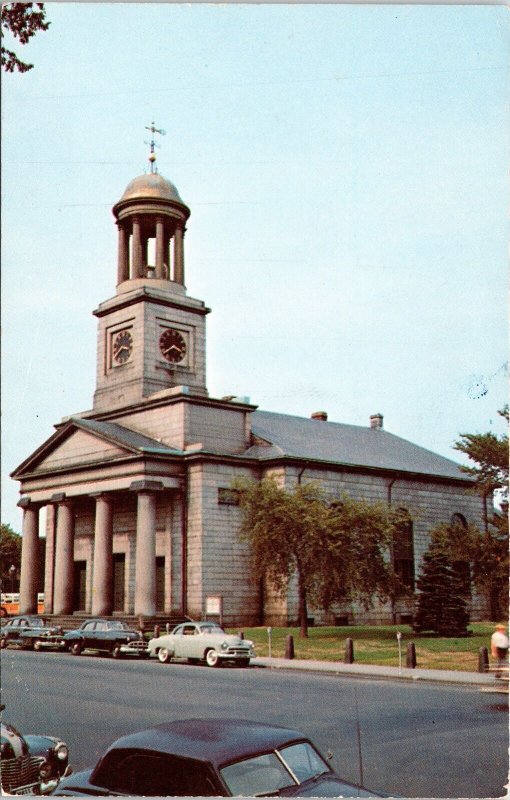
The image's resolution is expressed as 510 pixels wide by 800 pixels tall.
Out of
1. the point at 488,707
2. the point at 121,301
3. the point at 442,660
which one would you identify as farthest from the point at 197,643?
the point at 121,301

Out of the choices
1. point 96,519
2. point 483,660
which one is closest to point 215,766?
point 483,660

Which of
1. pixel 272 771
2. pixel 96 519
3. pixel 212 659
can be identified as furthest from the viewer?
pixel 96 519

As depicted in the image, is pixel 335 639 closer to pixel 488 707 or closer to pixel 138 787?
pixel 488 707

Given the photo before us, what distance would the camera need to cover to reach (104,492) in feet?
157

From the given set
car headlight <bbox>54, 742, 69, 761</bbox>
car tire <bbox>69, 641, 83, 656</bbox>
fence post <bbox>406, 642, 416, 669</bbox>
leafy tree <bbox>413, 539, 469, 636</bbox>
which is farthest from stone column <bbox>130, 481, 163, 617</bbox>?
car headlight <bbox>54, 742, 69, 761</bbox>

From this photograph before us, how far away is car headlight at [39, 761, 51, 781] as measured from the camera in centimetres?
914

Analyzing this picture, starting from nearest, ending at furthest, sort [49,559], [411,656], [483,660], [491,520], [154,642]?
[491,520], [483,660], [411,656], [154,642], [49,559]

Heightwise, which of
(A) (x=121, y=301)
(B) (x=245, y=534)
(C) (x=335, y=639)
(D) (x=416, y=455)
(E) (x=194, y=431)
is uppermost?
(A) (x=121, y=301)

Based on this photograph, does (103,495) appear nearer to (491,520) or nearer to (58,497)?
(58,497)

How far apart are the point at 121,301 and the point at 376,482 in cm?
2450

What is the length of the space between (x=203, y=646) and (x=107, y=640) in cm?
487

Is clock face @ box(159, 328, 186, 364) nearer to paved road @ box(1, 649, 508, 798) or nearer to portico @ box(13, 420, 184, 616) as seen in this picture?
portico @ box(13, 420, 184, 616)

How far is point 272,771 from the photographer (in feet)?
22.2

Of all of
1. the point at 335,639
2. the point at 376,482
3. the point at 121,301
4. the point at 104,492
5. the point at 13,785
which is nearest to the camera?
the point at 13,785
